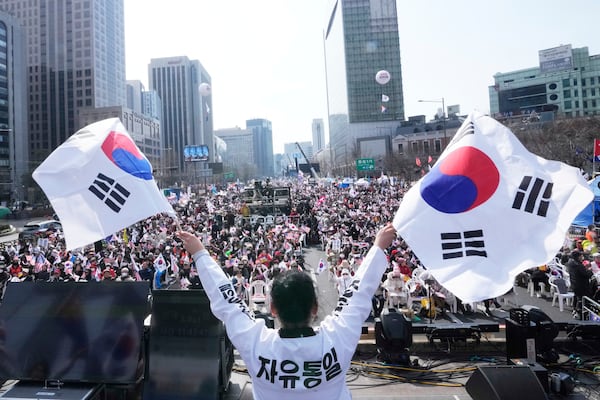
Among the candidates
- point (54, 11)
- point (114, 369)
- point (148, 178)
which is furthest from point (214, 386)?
point (54, 11)

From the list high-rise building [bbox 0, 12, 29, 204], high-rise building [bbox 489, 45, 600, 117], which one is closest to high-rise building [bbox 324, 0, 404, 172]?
high-rise building [bbox 489, 45, 600, 117]

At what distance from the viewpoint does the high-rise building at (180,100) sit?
139375 mm

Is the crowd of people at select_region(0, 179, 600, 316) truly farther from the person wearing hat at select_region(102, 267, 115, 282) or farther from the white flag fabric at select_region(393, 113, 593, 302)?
the white flag fabric at select_region(393, 113, 593, 302)

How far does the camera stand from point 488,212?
3.56 metres

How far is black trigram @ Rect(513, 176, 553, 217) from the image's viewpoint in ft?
11.7

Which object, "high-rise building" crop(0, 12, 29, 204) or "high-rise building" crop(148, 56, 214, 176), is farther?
"high-rise building" crop(148, 56, 214, 176)

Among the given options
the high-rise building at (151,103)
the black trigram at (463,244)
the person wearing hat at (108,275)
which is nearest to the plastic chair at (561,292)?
the black trigram at (463,244)

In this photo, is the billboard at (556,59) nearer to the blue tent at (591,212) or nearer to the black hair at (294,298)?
the blue tent at (591,212)

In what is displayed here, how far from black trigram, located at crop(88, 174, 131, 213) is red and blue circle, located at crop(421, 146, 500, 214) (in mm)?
3146

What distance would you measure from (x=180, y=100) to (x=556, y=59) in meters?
115

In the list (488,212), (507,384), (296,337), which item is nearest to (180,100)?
(507,384)

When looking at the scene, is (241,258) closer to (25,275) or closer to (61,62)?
(25,275)

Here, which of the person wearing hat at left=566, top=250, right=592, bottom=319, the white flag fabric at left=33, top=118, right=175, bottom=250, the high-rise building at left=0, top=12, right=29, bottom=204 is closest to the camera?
the white flag fabric at left=33, top=118, right=175, bottom=250

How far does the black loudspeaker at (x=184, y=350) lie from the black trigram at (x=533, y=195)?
3.96 meters
